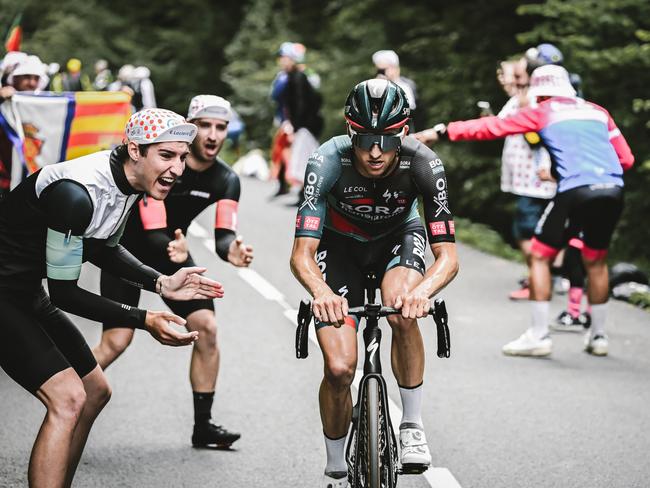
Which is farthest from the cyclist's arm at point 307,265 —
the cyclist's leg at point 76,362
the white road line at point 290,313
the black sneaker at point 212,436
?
the black sneaker at point 212,436

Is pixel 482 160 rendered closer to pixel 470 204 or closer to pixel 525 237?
pixel 470 204

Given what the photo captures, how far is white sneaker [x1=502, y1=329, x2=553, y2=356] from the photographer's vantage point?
29.4ft

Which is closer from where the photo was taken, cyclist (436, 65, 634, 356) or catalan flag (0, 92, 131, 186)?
cyclist (436, 65, 634, 356)

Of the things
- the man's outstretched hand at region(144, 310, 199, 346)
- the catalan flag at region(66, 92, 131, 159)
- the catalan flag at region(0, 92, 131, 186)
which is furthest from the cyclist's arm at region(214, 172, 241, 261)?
the catalan flag at region(66, 92, 131, 159)

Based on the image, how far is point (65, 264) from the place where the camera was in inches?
183

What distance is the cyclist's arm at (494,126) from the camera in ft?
26.3

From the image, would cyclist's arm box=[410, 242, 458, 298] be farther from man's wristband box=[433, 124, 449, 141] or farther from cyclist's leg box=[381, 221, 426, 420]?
man's wristband box=[433, 124, 449, 141]

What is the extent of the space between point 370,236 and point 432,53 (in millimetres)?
14979

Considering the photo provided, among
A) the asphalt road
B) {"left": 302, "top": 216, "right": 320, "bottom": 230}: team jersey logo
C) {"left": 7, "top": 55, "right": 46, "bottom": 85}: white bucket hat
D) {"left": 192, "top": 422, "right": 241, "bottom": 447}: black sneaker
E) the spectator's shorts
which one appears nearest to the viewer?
{"left": 302, "top": 216, "right": 320, "bottom": 230}: team jersey logo

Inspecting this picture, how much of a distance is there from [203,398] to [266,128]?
2499cm

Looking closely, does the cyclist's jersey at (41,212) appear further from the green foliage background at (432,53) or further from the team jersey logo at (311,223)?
the green foliage background at (432,53)

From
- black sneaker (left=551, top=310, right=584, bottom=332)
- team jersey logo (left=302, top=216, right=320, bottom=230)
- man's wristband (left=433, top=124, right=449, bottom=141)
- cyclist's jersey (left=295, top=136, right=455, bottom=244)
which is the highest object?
man's wristband (left=433, top=124, right=449, bottom=141)

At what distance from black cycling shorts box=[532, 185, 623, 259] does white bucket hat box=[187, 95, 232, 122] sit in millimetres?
3286

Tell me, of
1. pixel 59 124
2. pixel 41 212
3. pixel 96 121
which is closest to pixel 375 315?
pixel 41 212
